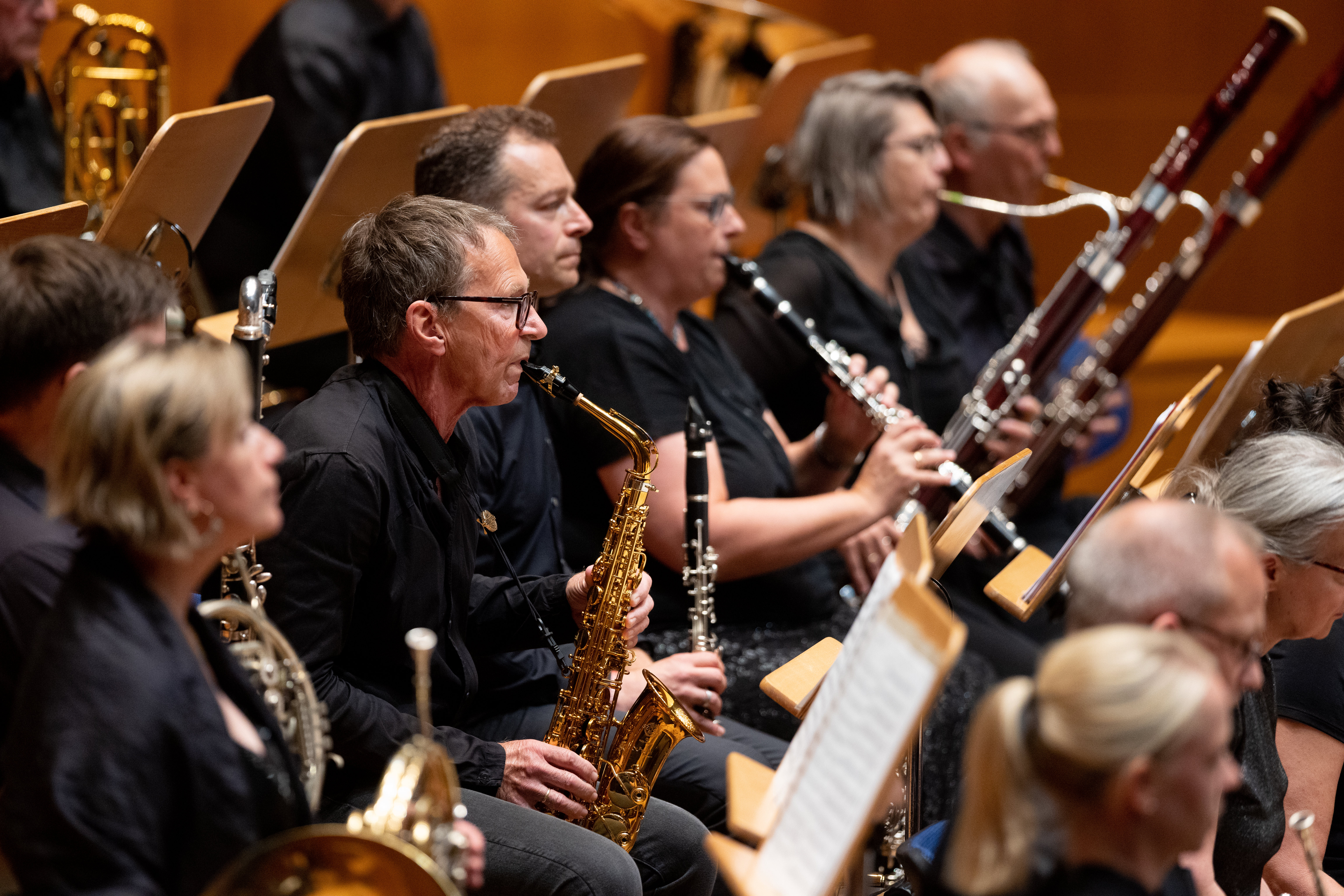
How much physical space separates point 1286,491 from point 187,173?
1.73m

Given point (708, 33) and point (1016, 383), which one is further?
point (708, 33)

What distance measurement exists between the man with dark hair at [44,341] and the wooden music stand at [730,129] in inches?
74.1

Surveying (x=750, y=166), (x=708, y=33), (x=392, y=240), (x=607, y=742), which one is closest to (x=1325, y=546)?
(x=607, y=742)

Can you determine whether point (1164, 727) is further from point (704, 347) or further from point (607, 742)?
point (704, 347)

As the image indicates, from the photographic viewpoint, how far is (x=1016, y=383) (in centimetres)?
328

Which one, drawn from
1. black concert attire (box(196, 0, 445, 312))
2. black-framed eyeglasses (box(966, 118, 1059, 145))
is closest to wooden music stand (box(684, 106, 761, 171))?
black-framed eyeglasses (box(966, 118, 1059, 145))

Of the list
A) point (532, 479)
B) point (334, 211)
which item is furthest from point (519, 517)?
point (334, 211)

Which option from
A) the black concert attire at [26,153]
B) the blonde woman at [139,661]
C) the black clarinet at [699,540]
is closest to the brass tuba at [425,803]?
the blonde woman at [139,661]

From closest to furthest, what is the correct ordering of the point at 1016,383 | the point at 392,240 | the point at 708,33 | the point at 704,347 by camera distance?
the point at 392,240 < the point at 704,347 < the point at 1016,383 < the point at 708,33

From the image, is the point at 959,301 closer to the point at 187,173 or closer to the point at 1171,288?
the point at 1171,288

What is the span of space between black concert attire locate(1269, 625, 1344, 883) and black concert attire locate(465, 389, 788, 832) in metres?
0.82

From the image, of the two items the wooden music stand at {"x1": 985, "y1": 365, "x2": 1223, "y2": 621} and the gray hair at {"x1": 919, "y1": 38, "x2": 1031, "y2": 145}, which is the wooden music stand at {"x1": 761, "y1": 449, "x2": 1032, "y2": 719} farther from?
the gray hair at {"x1": 919, "y1": 38, "x2": 1031, "y2": 145}

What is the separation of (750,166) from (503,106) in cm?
145

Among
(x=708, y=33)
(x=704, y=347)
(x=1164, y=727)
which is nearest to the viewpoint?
(x=1164, y=727)
